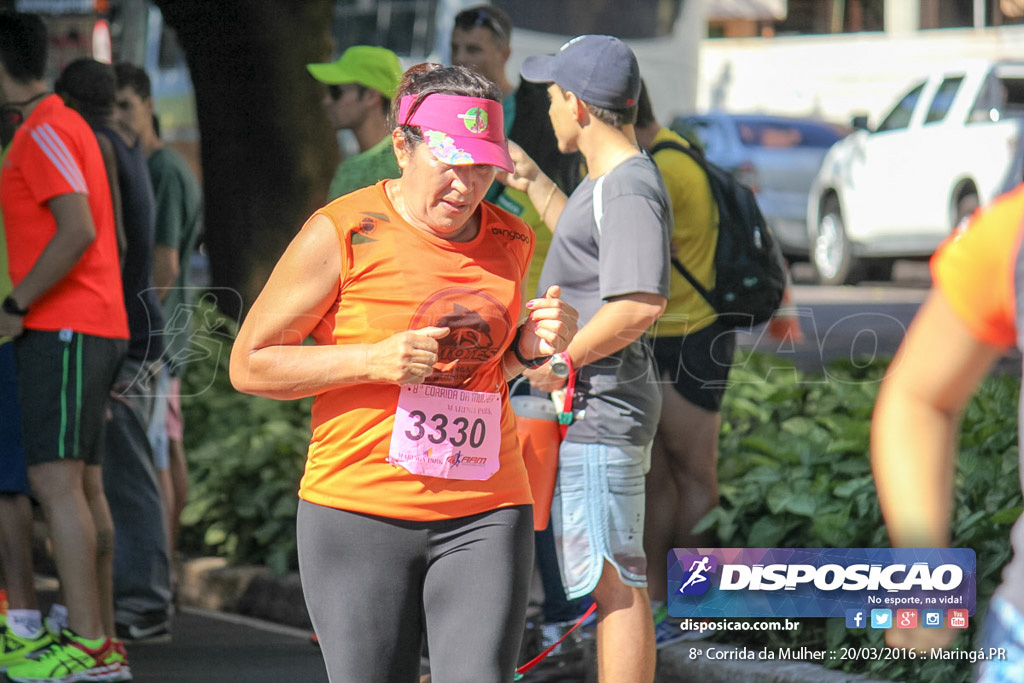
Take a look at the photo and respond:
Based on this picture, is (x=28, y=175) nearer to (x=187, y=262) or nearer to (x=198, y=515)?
(x=187, y=262)

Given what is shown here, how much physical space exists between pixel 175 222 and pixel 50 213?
54.5 inches

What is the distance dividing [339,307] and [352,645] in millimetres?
696

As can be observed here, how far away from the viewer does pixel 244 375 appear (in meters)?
Result: 3.31

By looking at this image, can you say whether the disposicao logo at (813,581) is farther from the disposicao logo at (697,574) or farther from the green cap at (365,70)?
the green cap at (365,70)

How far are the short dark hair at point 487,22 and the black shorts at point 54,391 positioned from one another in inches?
70.7

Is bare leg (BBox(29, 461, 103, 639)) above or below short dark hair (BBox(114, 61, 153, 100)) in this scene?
below

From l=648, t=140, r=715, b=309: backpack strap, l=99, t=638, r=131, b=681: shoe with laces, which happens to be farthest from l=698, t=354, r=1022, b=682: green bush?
l=99, t=638, r=131, b=681: shoe with laces

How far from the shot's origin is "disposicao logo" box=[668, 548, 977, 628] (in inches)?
183

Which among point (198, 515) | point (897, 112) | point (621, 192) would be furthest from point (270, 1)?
point (897, 112)

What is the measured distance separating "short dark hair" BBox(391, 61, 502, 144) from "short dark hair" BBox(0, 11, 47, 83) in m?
2.29

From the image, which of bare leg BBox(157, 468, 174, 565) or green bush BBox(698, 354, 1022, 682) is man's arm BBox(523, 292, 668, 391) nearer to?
green bush BBox(698, 354, 1022, 682)

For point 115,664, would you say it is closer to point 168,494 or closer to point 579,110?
point 168,494

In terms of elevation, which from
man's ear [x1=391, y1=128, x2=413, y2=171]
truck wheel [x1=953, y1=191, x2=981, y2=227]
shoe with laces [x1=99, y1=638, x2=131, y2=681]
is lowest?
shoe with laces [x1=99, y1=638, x2=131, y2=681]

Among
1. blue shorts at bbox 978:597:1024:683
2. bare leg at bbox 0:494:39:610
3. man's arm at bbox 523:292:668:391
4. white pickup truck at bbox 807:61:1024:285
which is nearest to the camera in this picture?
blue shorts at bbox 978:597:1024:683
